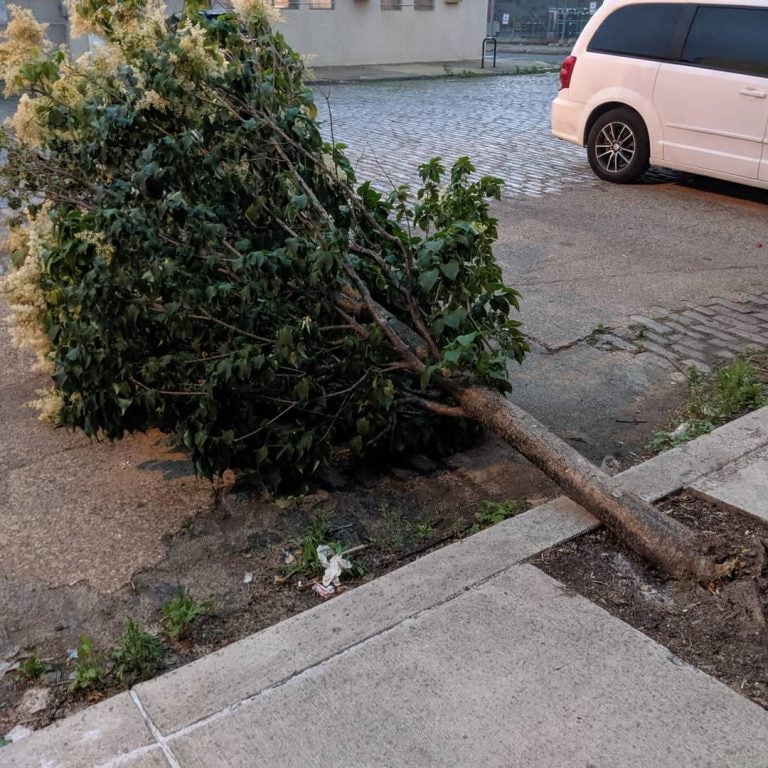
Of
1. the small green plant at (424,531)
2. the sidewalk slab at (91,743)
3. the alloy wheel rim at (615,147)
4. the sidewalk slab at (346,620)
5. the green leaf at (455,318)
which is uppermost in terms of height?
the green leaf at (455,318)

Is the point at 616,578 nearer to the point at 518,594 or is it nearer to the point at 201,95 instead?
the point at 518,594

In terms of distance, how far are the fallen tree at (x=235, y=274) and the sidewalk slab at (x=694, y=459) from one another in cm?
30

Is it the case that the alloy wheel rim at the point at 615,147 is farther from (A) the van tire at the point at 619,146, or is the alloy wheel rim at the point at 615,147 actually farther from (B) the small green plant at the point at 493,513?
(B) the small green plant at the point at 493,513

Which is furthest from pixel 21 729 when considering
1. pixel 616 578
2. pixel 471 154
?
pixel 471 154

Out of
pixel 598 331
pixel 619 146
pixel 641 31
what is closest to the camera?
pixel 598 331

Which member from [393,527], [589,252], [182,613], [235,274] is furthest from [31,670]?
[589,252]

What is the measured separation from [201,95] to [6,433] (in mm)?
1969

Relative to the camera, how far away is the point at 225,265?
3.83 meters

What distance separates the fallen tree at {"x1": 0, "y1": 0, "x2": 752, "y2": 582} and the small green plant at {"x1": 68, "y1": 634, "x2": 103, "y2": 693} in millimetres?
991

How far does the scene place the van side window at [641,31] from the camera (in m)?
9.59

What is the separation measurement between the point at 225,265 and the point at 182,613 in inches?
57.6

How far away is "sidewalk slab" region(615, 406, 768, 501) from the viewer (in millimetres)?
3801

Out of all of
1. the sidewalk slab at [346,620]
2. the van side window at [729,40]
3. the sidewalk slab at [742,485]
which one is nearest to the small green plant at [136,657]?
the sidewalk slab at [346,620]

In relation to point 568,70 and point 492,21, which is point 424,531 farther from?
point 492,21
